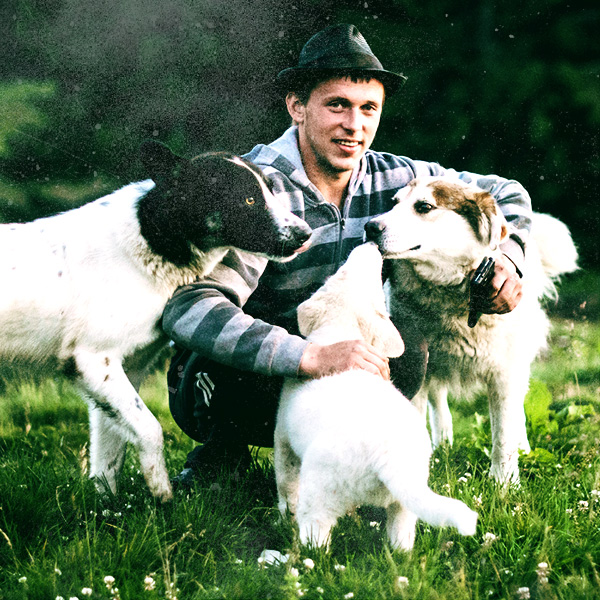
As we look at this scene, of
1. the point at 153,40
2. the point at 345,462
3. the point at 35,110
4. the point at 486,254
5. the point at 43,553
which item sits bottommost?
the point at 43,553

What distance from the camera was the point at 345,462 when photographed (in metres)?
1.81

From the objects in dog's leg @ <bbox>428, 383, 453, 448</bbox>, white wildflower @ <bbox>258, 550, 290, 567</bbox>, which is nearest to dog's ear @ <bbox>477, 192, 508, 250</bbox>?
dog's leg @ <bbox>428, 383, 453, 448</bbox>

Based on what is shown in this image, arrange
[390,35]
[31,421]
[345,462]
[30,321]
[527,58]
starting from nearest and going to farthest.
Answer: [345,462] < [30,321] < [390,35] < [31,421] < [527,58]

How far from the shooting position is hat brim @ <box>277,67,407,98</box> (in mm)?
2652

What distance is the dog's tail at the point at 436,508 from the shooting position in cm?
150

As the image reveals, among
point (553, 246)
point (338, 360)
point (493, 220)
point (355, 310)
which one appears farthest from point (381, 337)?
point (553, 246)

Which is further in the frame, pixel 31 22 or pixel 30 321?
pixel 31 22

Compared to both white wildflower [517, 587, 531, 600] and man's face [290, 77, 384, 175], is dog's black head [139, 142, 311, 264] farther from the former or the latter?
white wildflower [517, 587, 531, 600]

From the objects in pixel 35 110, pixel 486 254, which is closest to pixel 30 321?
pixel 35 110

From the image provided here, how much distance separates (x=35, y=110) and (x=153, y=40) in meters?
0.58

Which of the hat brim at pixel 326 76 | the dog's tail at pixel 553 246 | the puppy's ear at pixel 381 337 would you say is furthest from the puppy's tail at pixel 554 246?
the puppy's ear at pixel 381 337

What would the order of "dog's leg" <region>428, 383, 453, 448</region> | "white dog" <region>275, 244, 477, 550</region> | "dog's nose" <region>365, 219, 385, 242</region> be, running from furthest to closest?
"dog's leg" <region>428, 383, 453, 448</region>, "dog's nose" <region>365, 219, 385, 242</region>, "white dog" <region>275, 244, 477, 550</region>

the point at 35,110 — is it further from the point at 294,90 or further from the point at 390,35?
the point at 390,35

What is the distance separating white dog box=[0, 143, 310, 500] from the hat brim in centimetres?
55
